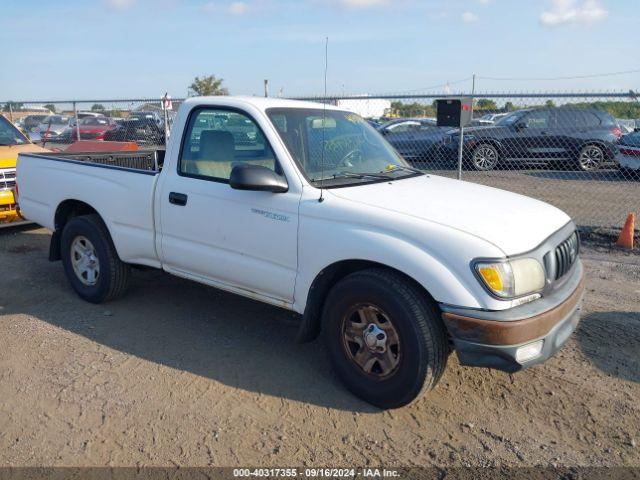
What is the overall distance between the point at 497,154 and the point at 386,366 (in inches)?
451

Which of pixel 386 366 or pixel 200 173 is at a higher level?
pixel 200 173

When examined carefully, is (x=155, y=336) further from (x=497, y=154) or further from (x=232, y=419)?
(x=497, y=154)

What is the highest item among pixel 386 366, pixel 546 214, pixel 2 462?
pixel 546 214

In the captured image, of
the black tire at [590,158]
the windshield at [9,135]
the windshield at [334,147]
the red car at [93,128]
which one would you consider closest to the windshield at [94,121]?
the red car at [93,128]

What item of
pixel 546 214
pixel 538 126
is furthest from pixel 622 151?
pixel 546 214

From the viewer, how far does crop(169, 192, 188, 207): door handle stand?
4434 millimetres

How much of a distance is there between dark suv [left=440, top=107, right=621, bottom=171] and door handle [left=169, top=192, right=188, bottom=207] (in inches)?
420

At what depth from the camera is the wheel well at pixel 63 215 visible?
5602 millimetres

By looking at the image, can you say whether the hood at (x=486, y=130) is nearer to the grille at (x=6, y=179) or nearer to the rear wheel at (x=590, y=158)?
the rear wheel at (x=590, y=158)

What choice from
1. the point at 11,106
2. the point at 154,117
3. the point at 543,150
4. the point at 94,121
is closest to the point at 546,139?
the point at 543,150

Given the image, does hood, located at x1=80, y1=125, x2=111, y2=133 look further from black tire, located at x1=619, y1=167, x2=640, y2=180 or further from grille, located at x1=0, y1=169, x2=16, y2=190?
black tire, located at x1=619, y1=167, x2=640, y2=180

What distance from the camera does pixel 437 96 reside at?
854 centimetres

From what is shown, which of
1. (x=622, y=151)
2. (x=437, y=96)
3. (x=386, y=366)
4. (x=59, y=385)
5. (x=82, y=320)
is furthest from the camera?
(x=622, y=151)

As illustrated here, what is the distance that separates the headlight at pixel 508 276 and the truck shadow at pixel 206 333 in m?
1.12
